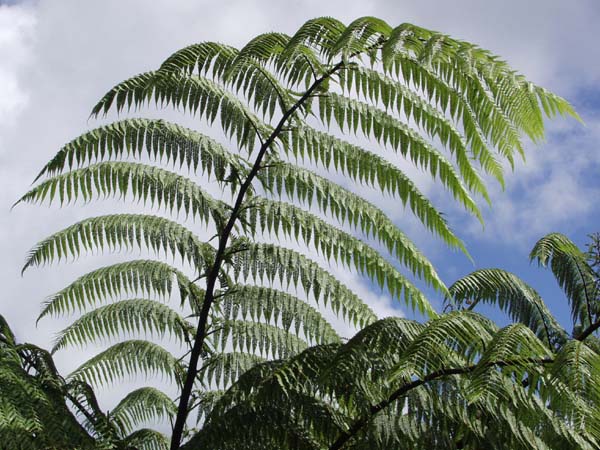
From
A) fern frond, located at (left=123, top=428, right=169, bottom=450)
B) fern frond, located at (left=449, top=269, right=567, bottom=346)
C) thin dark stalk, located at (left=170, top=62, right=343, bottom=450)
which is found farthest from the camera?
fern frond, located at (left=449, top=269, right=567, bottom=346)

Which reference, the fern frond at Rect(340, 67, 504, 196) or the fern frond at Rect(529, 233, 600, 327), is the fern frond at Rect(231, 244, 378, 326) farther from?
the fern frond at Rect(529, 233, 600, 327)

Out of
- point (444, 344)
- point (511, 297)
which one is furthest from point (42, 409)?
point (511, 297)

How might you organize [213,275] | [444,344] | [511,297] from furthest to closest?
[511,297], [213,275], [444,344]

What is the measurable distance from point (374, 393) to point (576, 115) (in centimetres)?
113

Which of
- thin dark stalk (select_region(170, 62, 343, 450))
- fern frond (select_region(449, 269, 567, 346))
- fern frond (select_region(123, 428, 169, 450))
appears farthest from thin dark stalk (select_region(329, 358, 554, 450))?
fern frond (select_region(449, 269, 567, 346))

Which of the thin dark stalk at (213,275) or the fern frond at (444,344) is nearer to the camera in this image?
the fern frond at (444,344)

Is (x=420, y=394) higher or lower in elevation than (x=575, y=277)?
lower

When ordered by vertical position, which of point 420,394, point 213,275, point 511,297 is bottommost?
point 420,394

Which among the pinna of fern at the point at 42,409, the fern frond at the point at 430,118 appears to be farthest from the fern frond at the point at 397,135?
the pinna of fern at the point at 42,409

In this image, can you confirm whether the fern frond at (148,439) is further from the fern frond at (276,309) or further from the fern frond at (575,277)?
the fern frond at (575,277)

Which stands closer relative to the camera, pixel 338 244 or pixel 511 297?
pixel 338 244

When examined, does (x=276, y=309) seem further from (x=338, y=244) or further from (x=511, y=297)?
(x=511, y=297)

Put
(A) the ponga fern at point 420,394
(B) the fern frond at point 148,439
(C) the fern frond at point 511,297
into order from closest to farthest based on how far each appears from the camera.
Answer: (A) the ponga fern at point 420,394
(B) the fern frond at point 148,439
(C) the fern frond at point 511,297

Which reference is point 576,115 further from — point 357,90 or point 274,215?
point 274,215
